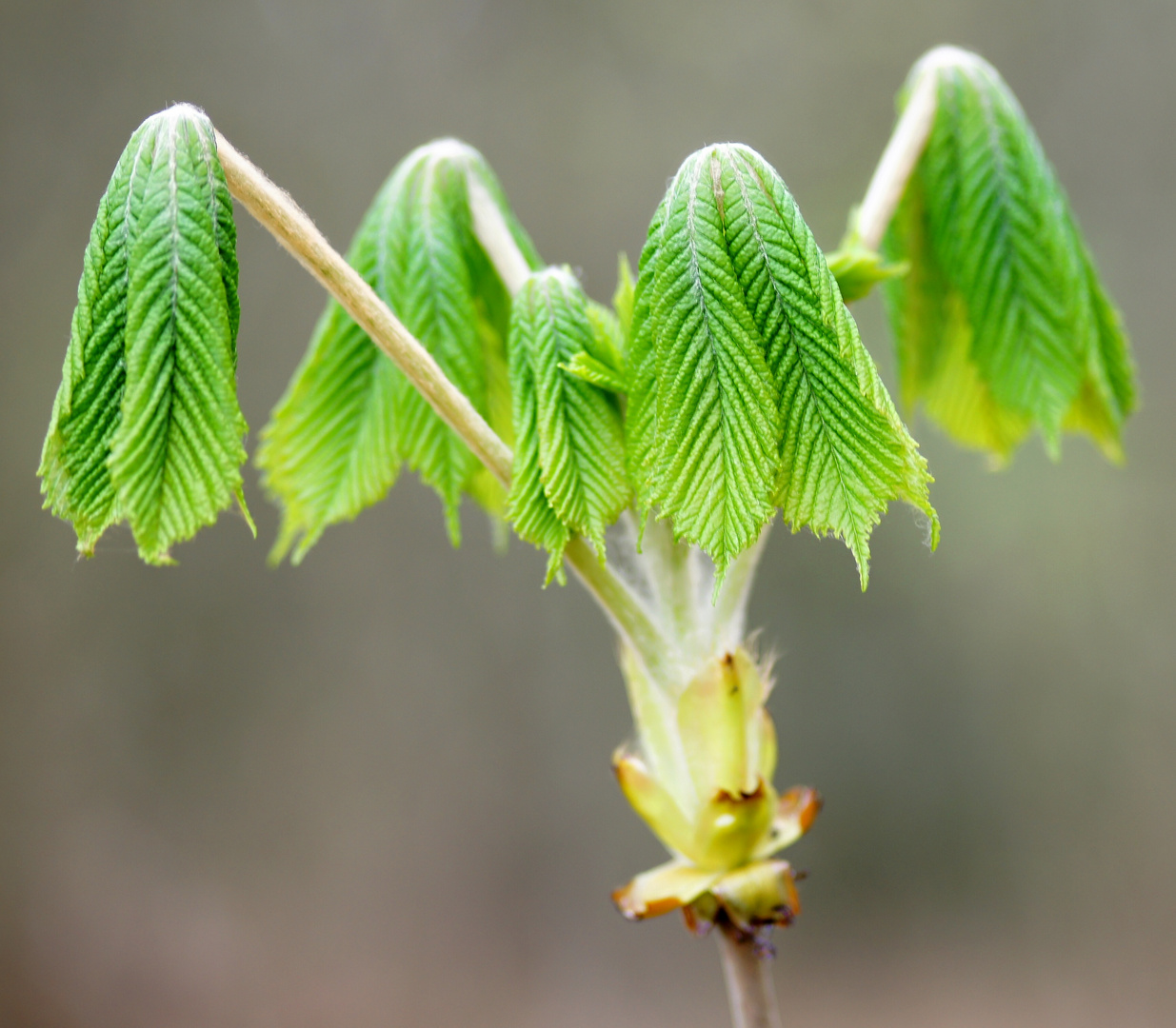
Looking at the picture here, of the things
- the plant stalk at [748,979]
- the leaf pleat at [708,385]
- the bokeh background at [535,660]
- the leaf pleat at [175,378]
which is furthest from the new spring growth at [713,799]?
the bokeh background at [535,660]

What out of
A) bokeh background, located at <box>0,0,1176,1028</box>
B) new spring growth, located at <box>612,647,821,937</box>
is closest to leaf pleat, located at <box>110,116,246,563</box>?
new spring growth, located at <box>612,647,821,937</box>

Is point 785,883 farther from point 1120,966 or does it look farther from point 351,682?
point 1120,966

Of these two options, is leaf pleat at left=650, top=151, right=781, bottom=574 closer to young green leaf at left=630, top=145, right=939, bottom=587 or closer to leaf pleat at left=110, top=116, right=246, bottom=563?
young green leaf at left=630, top=145, right=939, bottom=587

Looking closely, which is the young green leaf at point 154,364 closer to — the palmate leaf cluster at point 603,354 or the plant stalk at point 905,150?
the palmate leaf cluster at point 603,354

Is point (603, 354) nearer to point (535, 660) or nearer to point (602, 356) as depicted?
point (602, 356)

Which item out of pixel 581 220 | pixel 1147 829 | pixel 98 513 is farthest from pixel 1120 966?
pixel 98 513

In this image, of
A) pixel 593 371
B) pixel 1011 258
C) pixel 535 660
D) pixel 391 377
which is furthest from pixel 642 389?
pixel 535 660
